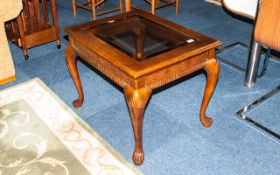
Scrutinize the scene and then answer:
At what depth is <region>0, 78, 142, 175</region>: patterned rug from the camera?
2.06 meters

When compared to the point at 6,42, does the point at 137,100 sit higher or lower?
higher

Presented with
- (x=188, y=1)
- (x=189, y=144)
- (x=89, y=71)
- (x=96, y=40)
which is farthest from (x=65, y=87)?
(x=188, y=1)

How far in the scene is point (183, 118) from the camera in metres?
2.50

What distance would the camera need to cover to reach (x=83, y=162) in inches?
82.6

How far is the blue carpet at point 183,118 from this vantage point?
2.11 metres

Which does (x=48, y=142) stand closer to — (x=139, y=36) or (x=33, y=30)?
(x=139, y=36)

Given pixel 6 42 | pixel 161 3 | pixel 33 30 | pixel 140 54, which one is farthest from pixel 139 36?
pixel 161 3

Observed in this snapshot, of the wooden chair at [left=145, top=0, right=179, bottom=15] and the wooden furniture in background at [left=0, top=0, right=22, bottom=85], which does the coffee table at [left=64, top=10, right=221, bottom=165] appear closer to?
the wooden furniture in background at [left=0, top=0, right=22, bottom=85]

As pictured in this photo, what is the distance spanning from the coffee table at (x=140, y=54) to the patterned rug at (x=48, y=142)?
254 millimetres

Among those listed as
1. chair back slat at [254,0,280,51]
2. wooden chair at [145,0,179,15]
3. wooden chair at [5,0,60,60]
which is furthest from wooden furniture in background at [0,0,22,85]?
chair back slat at [254,0,280,51]

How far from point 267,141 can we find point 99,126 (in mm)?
1155

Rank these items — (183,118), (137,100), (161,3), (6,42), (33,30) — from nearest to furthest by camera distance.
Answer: (137,100) < (183,118) < (6,42) < (33,30) < (161,3)

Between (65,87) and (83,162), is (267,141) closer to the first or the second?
(83,162)

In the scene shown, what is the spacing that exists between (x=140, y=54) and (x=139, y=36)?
268mm
